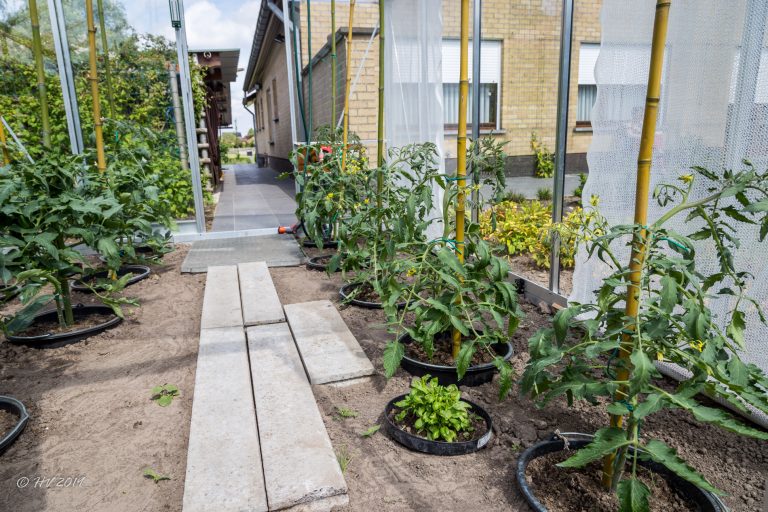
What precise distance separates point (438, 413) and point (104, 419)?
130 centimetres

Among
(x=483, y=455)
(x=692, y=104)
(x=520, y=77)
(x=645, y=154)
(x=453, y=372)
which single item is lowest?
(x=483, y=455)

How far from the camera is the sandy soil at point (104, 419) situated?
1556mm

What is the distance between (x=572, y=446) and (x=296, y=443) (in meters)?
0.90

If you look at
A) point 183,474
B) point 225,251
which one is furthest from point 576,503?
point 225,251

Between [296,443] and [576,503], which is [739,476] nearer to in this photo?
[576,503]

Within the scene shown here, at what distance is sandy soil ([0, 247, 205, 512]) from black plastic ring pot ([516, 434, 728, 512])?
1.02 m

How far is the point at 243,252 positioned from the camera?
460 cm

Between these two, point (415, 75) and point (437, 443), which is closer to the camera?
point (437, 443)

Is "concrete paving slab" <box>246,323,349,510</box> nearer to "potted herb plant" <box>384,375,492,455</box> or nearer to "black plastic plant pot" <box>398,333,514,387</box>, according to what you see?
"potted herb plant" <box>384,375,492,455</box>

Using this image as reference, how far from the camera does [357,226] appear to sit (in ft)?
9.33

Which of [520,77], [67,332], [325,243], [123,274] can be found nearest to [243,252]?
[325,243]

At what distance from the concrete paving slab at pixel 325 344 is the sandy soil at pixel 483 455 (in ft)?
0.22

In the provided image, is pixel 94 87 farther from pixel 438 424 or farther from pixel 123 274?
pixel 438 424

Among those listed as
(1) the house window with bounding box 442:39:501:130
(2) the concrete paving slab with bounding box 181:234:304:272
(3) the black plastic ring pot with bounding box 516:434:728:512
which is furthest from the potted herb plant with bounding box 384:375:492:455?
(1) the house window with bounding box 442:39:501:130
